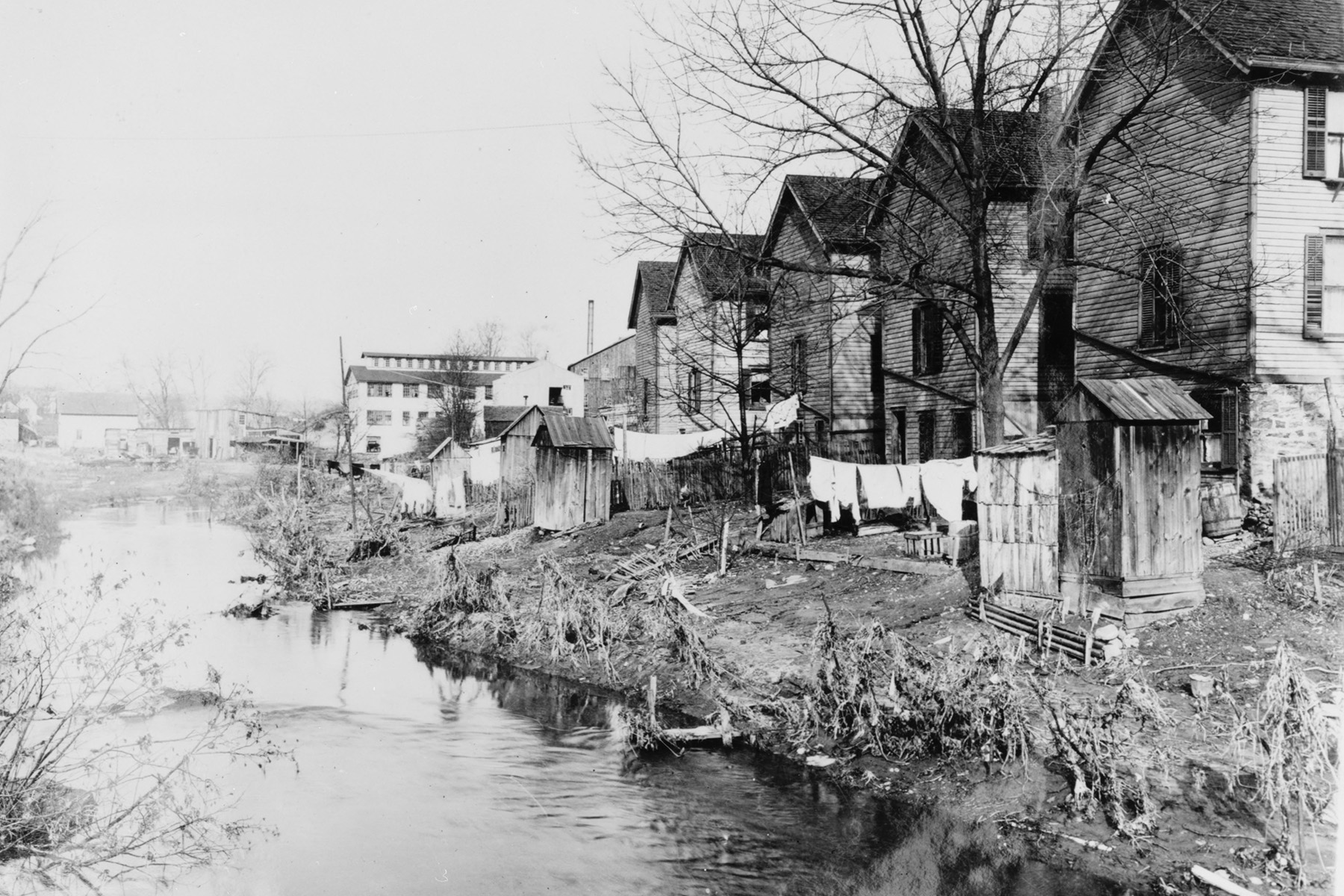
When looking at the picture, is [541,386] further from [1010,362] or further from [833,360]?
[1010,362]

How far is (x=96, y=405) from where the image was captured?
94188 millimetres

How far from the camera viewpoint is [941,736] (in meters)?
10.1

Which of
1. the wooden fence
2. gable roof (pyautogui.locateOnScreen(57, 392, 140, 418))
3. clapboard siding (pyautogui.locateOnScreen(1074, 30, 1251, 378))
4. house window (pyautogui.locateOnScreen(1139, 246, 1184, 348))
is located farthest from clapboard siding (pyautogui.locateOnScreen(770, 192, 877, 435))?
gable roof (pyautogui.locateOnScreen(57, 392, 140, 418))

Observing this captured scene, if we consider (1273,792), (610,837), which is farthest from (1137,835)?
(610,837)

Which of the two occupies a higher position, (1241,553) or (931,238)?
(931,238)

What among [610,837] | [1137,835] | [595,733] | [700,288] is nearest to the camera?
[1137,835]

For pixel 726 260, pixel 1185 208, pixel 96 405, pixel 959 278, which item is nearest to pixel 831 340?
pixel 726 260

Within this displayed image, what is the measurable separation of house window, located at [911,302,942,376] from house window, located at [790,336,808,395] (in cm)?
444

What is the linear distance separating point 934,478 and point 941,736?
26.3 feet

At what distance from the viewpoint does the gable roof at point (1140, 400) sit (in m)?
12.6

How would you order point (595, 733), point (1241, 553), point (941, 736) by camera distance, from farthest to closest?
point (1241, 553)
point (595, 733)
point (941, 736)

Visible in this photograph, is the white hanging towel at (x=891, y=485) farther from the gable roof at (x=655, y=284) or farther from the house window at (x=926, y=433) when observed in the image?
the gable roof at (x=655, y=284)

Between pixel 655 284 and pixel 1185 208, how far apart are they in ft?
84.7

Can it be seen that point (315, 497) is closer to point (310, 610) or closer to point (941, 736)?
point (310, 610)
